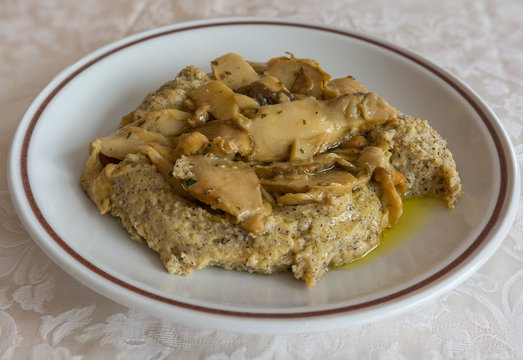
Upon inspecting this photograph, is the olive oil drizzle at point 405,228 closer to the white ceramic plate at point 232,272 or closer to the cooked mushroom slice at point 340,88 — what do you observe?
the white ceramic plate at point 232,272

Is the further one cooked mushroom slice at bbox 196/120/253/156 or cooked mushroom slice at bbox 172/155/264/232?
cooked mushroom slice at bbox 196/120/253/156

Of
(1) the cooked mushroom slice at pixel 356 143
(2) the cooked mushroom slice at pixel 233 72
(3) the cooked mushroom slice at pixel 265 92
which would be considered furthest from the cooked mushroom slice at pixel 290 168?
(2) the cooked mushroom slice at pixel 233 72

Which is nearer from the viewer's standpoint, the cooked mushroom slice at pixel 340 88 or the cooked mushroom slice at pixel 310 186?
the cooked mushroom slice at pixel 310 186

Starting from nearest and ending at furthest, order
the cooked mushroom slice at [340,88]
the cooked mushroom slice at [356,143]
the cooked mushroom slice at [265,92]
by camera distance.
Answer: the cooked mushroom slice at [356,143], the cooked mushroom slice at [265,92], the cooked mushroom slice at [340,88]

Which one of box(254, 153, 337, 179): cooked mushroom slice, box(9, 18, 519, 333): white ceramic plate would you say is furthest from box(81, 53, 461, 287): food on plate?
box(9, 18, 519, 333): white ceramic plate

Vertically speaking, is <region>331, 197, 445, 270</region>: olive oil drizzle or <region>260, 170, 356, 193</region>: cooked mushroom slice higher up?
<region>260, 170, 356, 193</region>: cooked mushroom slice

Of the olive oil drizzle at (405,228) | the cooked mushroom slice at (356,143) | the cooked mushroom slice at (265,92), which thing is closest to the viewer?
the olive oil drizzle at (405,228)

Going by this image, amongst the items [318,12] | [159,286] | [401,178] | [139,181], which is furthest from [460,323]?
[318,12]

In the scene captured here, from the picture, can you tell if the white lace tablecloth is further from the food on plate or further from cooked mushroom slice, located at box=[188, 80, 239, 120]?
cooked mushroom slice, located at box=[188, 80, 239, 120]
